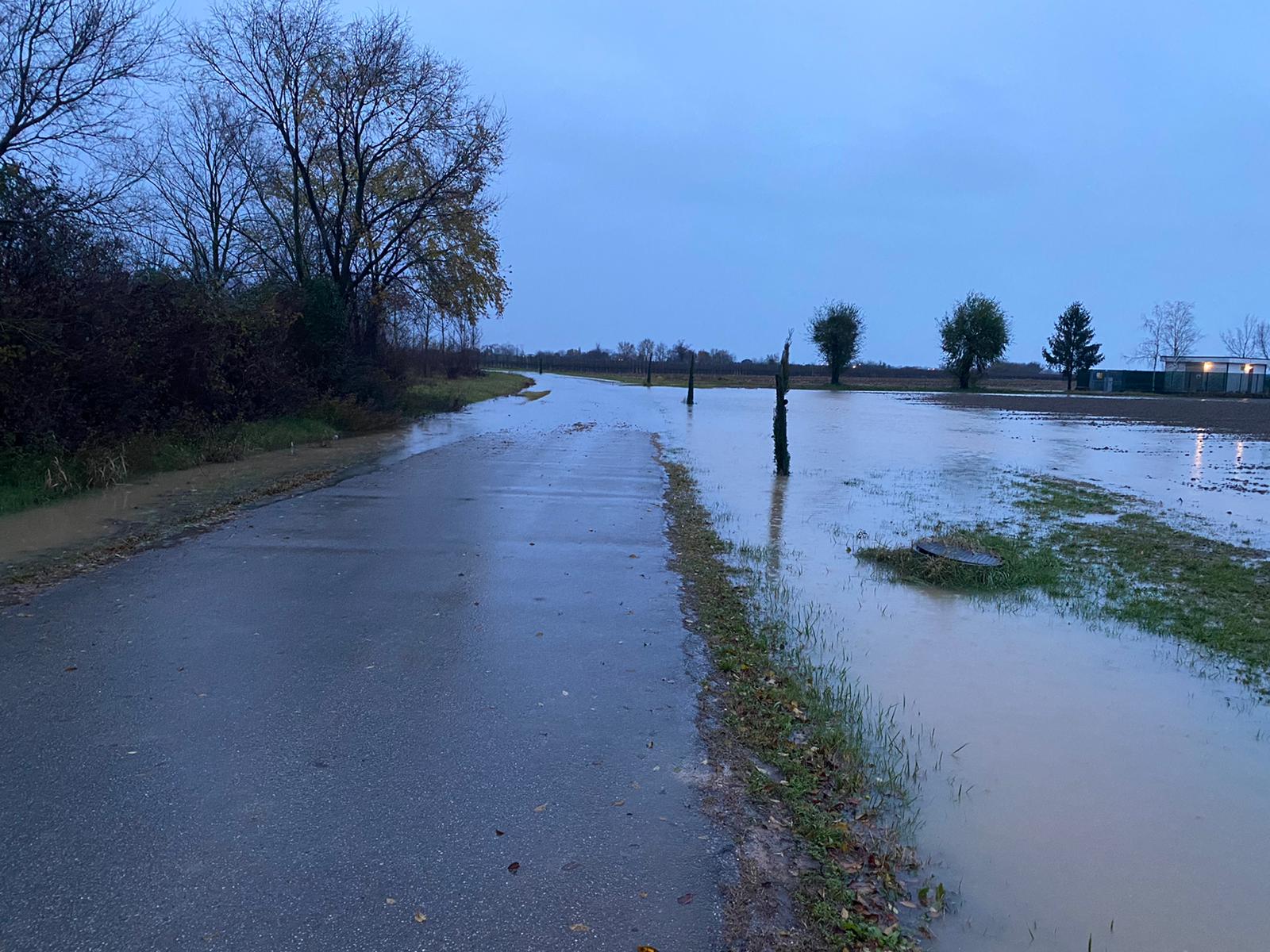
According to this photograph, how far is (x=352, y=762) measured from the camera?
454cm

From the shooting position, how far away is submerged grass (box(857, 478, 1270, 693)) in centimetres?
794

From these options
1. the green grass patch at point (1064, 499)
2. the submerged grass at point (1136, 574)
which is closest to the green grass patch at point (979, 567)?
the submerged grass at point (1136, 574)

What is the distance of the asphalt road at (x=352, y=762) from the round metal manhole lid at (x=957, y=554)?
3.16m

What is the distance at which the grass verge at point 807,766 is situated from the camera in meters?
3.45

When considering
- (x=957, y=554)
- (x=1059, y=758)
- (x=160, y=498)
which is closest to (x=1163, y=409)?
(x=957, y=554)

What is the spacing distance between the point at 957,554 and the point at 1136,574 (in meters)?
2.03

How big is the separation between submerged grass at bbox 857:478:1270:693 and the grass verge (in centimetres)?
277

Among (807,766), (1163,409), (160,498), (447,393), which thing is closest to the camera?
(807,766)

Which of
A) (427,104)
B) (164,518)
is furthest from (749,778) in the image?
(427,104)

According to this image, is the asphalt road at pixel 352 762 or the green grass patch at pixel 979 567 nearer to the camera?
the asphalt road at pixel 352 762

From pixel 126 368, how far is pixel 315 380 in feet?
33.2

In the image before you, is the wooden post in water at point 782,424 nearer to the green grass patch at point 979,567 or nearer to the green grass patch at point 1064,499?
the green grass patch at point 1064,499

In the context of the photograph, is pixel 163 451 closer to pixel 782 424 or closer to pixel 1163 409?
pixel 782 424

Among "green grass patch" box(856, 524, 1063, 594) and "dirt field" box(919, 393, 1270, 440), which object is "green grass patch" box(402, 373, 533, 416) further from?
"dirt field" box(919, 393, 1270, 440)
